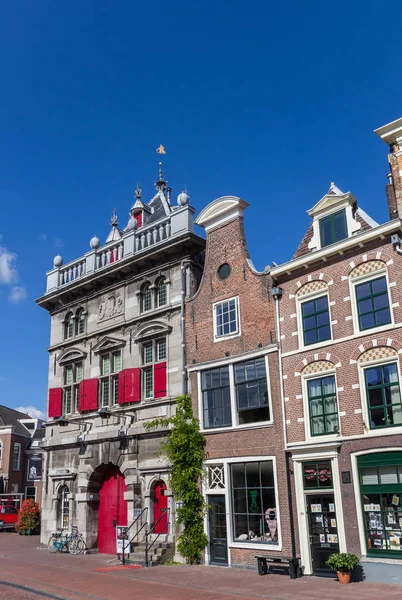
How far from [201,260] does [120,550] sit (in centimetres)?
1136

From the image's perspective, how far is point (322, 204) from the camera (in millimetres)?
18438

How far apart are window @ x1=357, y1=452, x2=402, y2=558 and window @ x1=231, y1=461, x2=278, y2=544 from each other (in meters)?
3.15

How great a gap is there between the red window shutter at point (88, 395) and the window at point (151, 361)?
297 centimetres

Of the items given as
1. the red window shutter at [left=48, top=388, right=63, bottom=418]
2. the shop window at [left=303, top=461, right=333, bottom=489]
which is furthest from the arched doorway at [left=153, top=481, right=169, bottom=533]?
the red window shutter at [left=48, top=388, right=63, bottom=418]

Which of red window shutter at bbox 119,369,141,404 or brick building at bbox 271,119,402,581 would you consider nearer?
brick building at bbox 271,119,402,581

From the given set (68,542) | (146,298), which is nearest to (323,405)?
(146,298)

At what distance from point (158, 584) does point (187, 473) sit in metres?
4.52

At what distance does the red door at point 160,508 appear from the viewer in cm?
2066

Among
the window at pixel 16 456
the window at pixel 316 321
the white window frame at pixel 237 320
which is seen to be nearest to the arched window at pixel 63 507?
the white window frame at pixel 237 320

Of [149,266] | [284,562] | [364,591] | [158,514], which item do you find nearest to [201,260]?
[149,266]

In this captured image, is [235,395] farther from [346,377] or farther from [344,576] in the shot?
[344,576]

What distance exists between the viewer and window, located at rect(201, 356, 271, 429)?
19.0 m

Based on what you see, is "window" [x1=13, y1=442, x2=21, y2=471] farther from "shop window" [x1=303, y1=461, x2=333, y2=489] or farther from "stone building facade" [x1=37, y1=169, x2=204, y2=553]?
"shop window" [x1=303, y1=461, x2=333, y2=489]

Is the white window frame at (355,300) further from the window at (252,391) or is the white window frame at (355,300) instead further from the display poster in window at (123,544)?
the display poster in window at (123,544)
